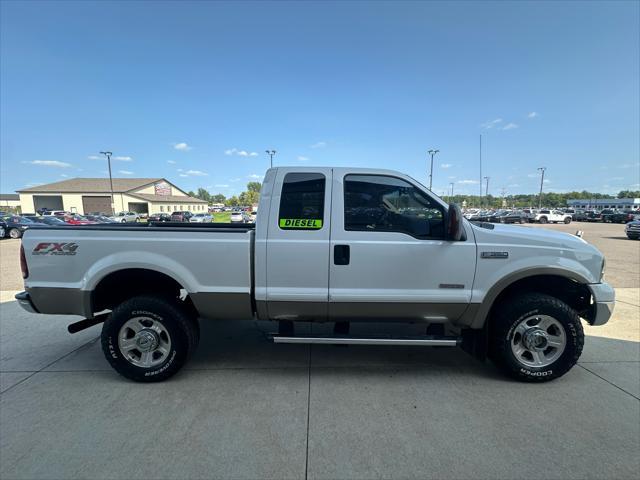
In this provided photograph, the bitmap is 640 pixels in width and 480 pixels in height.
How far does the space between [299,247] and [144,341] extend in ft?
5.86

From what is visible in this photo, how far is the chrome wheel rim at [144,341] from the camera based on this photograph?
3.20 meters

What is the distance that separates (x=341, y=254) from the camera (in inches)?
120

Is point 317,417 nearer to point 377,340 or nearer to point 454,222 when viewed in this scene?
point 377,340

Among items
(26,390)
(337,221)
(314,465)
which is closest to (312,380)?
(314,465)

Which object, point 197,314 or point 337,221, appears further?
point 197,314

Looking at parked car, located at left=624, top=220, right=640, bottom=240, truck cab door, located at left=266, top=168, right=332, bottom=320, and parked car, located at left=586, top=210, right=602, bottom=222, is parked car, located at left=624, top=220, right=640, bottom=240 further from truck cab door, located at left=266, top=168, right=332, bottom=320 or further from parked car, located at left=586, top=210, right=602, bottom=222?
parked car, located at left=586, top=210, right=602, bottom=222

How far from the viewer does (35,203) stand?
69.3m

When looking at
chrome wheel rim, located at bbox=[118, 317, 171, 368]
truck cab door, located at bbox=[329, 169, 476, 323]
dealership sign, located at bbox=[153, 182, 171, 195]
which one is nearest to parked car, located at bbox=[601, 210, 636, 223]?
truck cab door, located at bbox=[329, 169, 476, 323]

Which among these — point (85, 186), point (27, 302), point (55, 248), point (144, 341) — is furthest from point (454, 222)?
point (85, 186)

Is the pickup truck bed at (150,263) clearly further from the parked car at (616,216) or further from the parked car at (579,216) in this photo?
the parked car at (579,216)

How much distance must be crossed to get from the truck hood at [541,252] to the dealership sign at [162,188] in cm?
8992

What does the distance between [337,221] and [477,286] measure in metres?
1.46

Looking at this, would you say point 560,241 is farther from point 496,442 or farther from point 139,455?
point 139,455

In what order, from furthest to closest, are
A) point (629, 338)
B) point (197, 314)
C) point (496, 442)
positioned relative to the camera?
point (629, 338) < point (197, 314) < point (496, 442)
